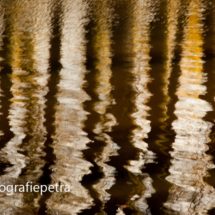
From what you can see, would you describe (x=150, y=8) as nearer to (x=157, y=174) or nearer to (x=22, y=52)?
(x=22, y=52)

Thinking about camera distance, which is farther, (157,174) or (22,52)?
(22,52)

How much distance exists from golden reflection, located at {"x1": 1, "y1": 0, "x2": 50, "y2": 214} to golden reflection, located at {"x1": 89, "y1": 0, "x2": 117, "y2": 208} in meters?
0.49

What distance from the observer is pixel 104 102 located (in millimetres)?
4406

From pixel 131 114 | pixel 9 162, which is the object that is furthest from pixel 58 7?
pixel 9 162

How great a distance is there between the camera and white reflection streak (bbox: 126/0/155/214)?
9.05 ft

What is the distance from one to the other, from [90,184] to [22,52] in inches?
179

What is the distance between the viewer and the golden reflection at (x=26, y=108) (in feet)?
9.49

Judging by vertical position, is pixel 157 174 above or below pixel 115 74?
below

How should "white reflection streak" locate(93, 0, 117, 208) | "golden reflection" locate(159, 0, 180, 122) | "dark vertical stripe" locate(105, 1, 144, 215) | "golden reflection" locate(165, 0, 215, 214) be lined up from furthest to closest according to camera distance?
"golden reflection" locate(159, 0, 180, 122) < "white reflection streak" locate(93, 0, 117, 208) < "dark vertical stripe" locate(105, 1, 144, 215) < "golden reflection" locate(165, 0, 215, 214)

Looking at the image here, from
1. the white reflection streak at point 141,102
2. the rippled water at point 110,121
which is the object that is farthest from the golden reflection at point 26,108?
the white reflection streak at point 141,102

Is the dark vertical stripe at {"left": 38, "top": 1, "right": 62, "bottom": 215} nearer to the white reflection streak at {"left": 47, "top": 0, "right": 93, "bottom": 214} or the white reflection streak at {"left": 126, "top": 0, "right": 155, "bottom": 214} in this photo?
the white reflection streak at {"left": 47, "top": 0, "right": 93, "bottom": 214}

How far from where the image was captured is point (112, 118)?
12.9ft

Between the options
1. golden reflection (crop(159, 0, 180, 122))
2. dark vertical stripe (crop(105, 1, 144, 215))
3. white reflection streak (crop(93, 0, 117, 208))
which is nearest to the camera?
dark vertical stripe (crop(105, 1, 144, 215))

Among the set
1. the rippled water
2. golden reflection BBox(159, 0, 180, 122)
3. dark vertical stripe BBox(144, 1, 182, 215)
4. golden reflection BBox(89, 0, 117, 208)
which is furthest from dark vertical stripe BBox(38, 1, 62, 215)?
golden reflection BBox(159, 0, 180, 122)
